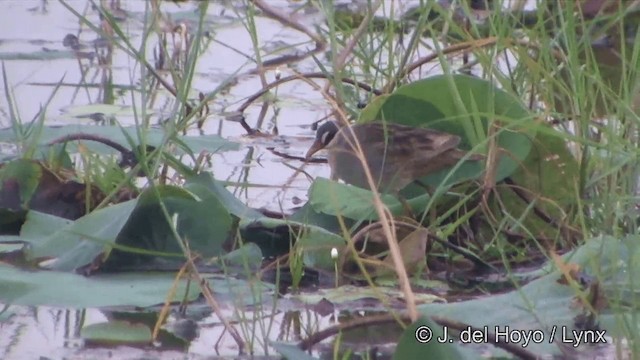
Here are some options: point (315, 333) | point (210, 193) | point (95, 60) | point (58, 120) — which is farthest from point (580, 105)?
point (95, 60)

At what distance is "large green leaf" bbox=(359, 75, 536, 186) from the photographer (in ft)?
9.80

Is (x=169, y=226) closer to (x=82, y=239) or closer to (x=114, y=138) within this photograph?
(x=82, y=239)

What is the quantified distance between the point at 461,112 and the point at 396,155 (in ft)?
0.55

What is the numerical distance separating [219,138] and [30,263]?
1.13 meters

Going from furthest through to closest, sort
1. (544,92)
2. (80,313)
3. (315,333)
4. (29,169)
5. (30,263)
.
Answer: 1. (544,92)
2. (29,169)
3. (30,263)
4. (80,313)
5. (315,333)

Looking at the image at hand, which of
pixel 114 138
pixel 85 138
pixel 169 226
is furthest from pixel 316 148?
pixel 169 226

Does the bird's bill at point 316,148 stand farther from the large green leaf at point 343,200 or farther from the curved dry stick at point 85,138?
the large green leaf at point 343,200

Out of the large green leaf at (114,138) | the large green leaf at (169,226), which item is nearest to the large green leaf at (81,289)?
the large green leaf at (169,226)

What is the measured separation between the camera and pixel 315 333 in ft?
7.28

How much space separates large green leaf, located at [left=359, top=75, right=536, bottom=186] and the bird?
4 cm

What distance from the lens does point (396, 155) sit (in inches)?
118

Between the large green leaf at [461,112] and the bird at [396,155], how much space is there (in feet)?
0.15

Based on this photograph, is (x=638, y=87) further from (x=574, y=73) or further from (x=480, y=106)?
(x=480, y=106)

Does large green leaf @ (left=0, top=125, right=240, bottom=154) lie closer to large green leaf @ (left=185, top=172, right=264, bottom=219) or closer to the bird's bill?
the bird's bill
